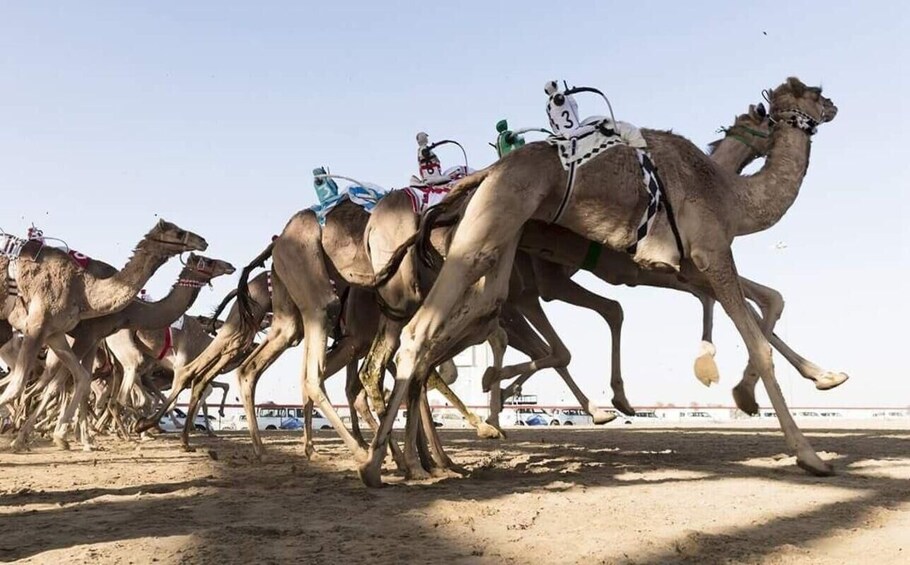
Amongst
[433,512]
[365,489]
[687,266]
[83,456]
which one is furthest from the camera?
[83,456]

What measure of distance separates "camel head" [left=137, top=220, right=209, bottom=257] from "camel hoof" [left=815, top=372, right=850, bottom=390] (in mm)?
9448

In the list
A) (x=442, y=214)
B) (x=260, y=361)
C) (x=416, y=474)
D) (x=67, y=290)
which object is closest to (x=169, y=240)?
(x=67, y=290)

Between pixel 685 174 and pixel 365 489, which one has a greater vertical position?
pixel 685 174

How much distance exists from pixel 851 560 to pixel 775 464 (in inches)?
171

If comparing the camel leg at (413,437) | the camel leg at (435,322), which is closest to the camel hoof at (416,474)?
the camel leg at (413,437)

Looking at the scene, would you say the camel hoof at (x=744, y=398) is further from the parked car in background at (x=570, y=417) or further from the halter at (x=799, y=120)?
the parked car in background at (x=570, y=417)

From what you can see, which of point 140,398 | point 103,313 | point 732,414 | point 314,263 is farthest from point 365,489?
point 732,414

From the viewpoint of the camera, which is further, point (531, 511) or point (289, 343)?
point (289, 343)

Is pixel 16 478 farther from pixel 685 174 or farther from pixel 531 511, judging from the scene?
pixel 685 174

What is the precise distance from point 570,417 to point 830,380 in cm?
3433

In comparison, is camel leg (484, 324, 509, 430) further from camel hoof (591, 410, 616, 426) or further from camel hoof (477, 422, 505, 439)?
camel hoof (591, 410, 616, 426)

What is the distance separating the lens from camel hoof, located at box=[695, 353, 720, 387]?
744 centimetres

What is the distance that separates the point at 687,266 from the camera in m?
7.76

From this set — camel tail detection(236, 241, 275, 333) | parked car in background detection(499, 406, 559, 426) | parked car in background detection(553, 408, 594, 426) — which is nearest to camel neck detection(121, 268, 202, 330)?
camel tail detection(236, 241, 275, 333)
